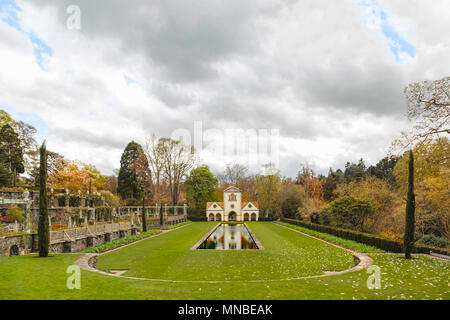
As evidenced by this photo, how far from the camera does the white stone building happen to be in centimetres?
4872

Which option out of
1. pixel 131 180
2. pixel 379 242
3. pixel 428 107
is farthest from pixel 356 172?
pixel 428 107

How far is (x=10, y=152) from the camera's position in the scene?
2797 cm

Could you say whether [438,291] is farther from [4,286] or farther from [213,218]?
[213,218]

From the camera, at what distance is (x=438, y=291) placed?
6.21 meters

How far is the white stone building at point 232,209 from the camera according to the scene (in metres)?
48.7

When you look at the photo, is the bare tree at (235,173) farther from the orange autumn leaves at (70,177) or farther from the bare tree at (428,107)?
the bare tree at (428,107)

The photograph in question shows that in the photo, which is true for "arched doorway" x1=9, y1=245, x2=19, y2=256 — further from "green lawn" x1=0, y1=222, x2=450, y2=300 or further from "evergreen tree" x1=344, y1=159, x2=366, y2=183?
"evergreen tree" x1=344, y1=159, x2=366, y2=183

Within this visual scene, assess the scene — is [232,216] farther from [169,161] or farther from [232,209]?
[169,161]

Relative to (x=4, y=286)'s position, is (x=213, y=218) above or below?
below

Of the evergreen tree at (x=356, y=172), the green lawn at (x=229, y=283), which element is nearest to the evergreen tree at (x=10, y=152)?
the green lawn at (x=229, y=283)

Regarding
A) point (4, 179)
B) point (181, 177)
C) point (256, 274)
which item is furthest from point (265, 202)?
point (256, 274)

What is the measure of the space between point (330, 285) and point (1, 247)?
11.4 metres

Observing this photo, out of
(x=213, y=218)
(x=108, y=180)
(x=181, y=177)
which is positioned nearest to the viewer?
(x=181, y=177)

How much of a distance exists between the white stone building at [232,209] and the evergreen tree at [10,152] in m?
27.5
